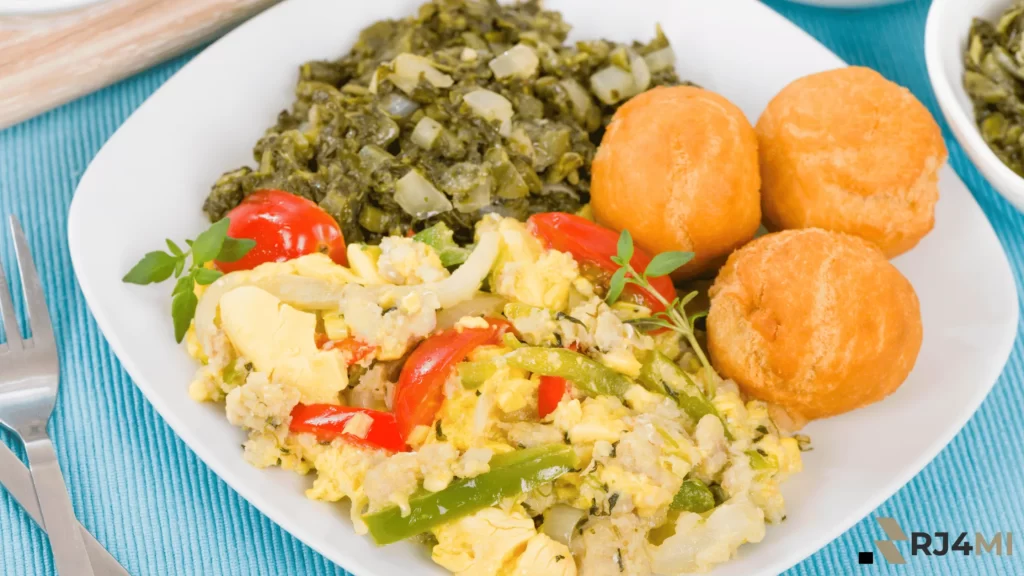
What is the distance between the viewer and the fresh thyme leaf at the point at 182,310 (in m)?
2.30

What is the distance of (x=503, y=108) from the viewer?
111 inches

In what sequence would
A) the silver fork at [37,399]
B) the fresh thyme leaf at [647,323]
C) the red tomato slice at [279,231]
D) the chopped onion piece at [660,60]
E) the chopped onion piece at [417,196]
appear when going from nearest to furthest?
the silver fork at [37,399] < the fresh thyme leaf at [647,323] < the red tomato slice at [279,231] < the chopped onion piece at [417,196] < the chopped onion piece at [660,60]

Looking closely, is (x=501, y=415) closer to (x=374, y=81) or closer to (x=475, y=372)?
(x=475, y=372)

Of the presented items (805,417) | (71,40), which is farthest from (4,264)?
(805,417)

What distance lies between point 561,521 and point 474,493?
25 centimetres

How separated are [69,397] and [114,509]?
40cm

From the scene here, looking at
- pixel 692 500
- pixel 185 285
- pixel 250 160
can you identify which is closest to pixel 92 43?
pixel 250 160

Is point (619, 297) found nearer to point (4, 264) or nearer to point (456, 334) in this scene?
point (456, 334)

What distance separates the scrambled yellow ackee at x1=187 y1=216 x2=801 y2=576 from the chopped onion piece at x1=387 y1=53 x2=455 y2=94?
66cm

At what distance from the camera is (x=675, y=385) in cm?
230

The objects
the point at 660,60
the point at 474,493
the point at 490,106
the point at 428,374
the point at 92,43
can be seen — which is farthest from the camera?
the point at 660,60

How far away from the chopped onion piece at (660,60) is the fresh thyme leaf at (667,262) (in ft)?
3.23

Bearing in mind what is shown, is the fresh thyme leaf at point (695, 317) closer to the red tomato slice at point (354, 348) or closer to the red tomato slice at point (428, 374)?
the red tomato slice at point (428, 374)

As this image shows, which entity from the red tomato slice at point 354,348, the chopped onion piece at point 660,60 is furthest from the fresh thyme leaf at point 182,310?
the chopped onion piece at point 660,60
